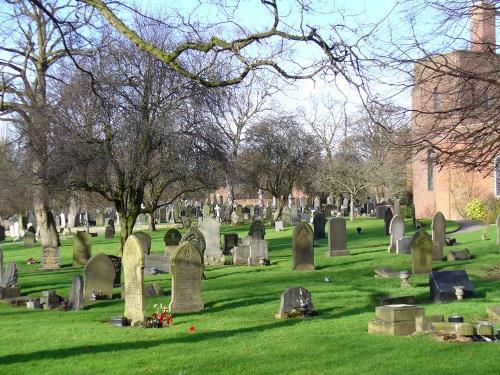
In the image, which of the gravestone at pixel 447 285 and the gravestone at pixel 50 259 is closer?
the gravestone at pixel 447 285

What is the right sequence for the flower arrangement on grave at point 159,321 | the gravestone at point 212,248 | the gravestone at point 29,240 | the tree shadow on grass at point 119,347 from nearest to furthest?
the tree shadow on grass at point 119,347
the flower arrangement on grave at point 159,321
the gravestone at point 212,248
the gravestone at point 29,240

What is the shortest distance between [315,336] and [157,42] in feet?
54.6

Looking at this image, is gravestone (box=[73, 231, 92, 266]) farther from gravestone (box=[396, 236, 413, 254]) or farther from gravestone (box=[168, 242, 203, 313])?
gravestone (box=[168, 242, 203, 313])

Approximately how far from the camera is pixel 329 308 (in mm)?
14414

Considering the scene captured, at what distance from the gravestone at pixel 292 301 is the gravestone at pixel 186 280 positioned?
2.13 metres

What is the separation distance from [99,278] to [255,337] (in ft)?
23.2

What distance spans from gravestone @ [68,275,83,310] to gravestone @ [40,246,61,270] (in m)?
10.8

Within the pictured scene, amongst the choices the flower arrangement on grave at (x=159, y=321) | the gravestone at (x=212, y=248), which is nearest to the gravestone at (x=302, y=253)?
the gravestone at (x=212, y=248)

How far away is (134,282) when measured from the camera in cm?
1365

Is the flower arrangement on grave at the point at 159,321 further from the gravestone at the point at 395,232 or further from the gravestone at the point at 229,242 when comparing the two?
the gravestone at the point at 229,242

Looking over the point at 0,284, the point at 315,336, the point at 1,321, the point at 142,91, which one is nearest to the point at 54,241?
the point at 142,91

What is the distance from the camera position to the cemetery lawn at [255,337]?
925 cm

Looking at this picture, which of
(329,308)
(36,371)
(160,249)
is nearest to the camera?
(36,371)

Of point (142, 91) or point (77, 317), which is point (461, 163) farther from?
point (142, 91)
